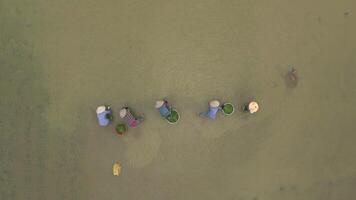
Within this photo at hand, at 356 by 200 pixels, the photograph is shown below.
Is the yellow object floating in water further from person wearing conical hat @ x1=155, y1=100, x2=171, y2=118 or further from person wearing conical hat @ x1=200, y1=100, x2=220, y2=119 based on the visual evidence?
person wearing conical hat @ x1=200, y1=100, x2=220, y2=119

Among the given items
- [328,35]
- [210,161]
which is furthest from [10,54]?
[328,35]

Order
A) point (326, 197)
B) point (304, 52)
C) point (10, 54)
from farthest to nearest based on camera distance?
point (326, 197)
point (304, 52)
point (10, 54)

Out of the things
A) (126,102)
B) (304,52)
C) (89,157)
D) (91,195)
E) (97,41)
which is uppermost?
(304,52)

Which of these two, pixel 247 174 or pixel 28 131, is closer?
pixel 28 131

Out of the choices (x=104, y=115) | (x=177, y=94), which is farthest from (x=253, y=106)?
(x=104, y=115)

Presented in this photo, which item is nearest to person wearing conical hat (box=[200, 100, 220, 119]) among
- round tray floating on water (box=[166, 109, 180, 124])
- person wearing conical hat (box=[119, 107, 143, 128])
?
round tray floating on water (box=[166, 109, 180, 124])

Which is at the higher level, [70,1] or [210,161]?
[70,1]

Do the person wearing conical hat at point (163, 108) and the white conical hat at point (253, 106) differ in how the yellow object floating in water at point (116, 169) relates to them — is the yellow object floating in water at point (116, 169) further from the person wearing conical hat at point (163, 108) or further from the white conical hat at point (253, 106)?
the white conical hat at point (253, 106)

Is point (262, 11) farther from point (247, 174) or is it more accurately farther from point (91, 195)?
point (91, 195)
